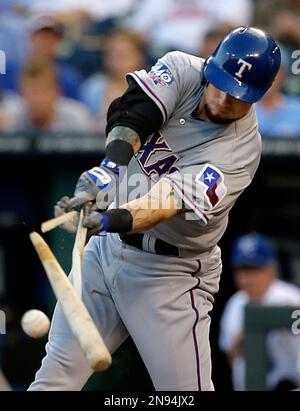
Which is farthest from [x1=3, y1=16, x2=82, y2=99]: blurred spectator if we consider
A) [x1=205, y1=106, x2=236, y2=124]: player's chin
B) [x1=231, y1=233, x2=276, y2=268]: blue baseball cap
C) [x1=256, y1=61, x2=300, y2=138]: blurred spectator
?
[x1=205, y1=106, x2=236, y2=124]: player's chin

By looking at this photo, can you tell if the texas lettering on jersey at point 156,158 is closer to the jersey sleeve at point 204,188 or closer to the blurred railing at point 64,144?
the jersey sleeve at point 204,188

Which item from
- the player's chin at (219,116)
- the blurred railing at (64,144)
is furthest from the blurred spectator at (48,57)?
the player's chin at (219,116)

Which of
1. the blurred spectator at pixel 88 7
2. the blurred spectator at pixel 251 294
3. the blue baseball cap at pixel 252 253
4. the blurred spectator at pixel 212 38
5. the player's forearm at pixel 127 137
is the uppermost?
the player's forearm at pixel 127 137

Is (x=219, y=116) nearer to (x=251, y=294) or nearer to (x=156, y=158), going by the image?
(x=156, y=158)

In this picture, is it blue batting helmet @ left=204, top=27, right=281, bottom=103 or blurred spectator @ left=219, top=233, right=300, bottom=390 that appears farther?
blurred spectator @ left=219, top=233, right=300, bottom=390

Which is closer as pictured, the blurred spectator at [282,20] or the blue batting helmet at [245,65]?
the blue batting helmet at [245,65]

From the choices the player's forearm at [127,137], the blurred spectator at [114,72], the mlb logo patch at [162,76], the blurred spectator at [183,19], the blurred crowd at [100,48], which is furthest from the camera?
the blurred spectator at [183,19]

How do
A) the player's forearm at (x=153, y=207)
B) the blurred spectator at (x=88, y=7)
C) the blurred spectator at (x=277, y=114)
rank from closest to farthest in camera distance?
the player's forearm at (x=153, y=207), the blurred spectator at (x=277, y=114), the blurred spectator at (x=88, y=7)

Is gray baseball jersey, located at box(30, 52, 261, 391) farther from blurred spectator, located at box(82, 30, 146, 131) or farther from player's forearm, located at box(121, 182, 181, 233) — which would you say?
A: blurred spectator, located at box(82, 30, 146, 131)
